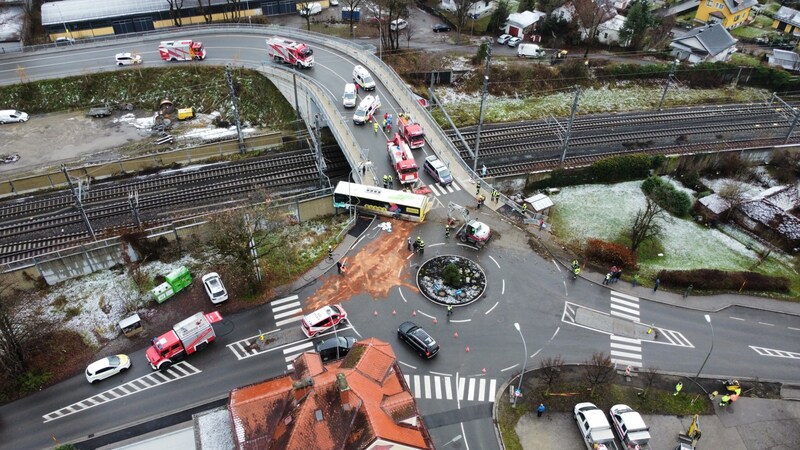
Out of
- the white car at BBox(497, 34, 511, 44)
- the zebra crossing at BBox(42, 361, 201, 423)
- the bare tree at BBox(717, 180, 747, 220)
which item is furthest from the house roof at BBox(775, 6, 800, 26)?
the zebra crossing at BBox(42, 361, 201, 423)

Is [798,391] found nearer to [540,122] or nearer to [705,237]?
[705,237]

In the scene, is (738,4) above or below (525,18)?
above

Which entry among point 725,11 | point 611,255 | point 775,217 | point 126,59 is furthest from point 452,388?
point 725,11

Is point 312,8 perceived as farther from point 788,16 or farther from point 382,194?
point 788,16

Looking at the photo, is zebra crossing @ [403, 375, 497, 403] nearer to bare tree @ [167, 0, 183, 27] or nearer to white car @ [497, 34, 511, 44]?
white car @ [497, 34, 511, 44]

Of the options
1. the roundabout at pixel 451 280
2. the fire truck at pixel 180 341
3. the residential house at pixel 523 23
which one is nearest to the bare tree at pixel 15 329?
the fire truck at pixel 180 341

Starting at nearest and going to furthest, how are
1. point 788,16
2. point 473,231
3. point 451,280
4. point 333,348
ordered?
point 333,348
point 451,280
point 473,231
point 788,16

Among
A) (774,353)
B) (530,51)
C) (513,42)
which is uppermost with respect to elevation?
(513,42)
